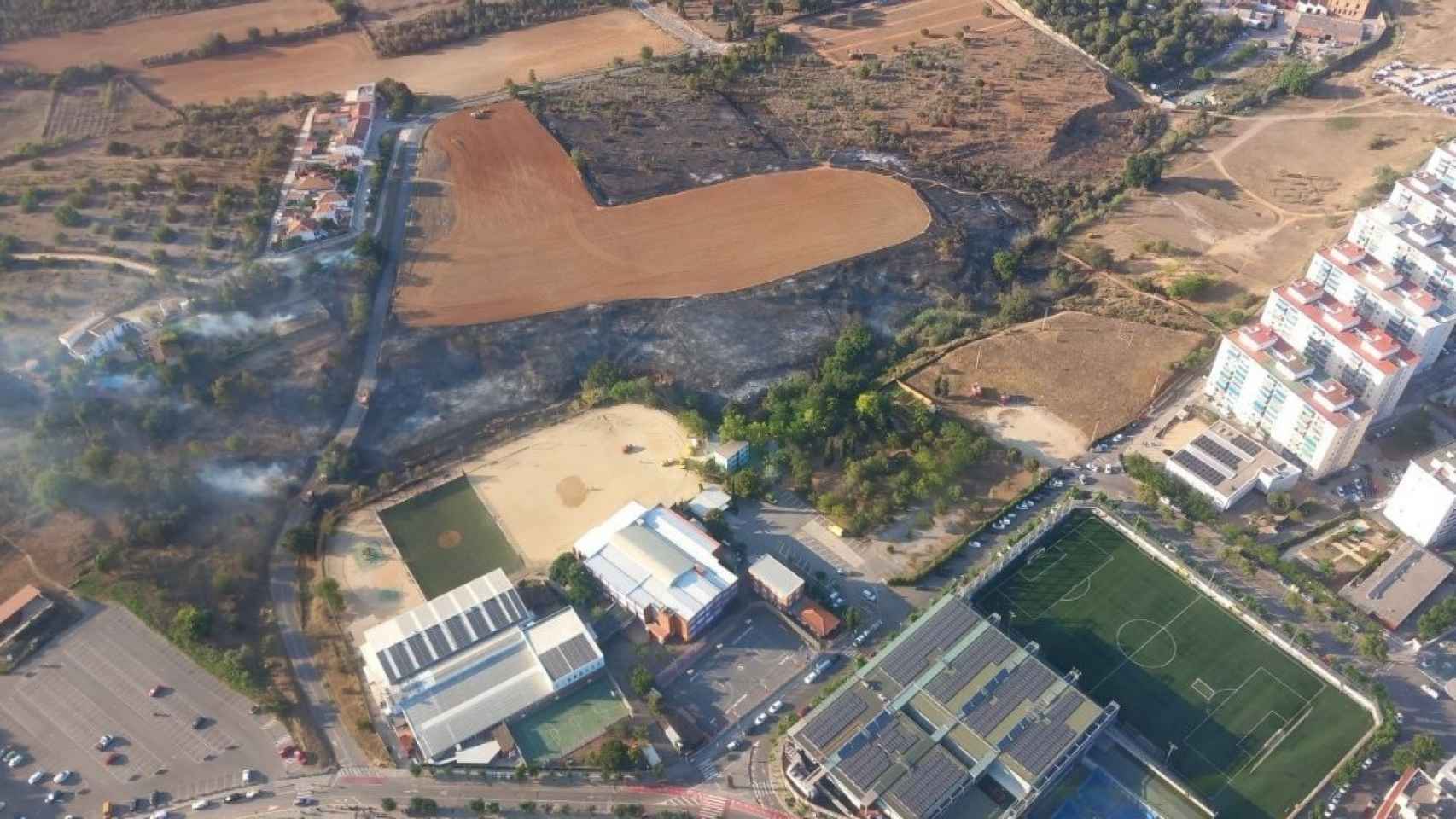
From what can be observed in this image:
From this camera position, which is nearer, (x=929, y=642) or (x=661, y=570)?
(x=929, y=642)

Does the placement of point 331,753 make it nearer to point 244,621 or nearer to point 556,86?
point 244,621

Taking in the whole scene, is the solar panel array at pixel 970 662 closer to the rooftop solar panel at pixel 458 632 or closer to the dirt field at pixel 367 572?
the rooftop solar panel at pixel 458 632

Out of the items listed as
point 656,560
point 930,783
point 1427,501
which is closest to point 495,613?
point 656,560

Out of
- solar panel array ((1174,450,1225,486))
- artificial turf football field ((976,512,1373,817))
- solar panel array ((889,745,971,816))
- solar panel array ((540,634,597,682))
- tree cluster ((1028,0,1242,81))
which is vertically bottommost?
A: artificial turf football field ((976,512,1373,817))

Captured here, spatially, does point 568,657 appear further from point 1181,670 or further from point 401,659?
point 1181,670

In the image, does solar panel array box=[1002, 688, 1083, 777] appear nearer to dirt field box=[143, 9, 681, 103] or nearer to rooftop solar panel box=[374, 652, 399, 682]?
rooftop solar panel box=[374, 652, 399, 682]

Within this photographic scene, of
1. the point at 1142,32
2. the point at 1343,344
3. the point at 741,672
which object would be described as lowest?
the point at 741,672

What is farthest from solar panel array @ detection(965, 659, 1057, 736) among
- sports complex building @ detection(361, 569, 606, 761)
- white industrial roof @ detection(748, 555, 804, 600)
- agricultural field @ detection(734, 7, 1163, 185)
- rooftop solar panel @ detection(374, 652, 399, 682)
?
agricultural field @ detection(734, 7, 1163, 185)
